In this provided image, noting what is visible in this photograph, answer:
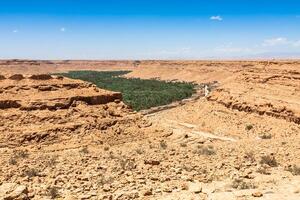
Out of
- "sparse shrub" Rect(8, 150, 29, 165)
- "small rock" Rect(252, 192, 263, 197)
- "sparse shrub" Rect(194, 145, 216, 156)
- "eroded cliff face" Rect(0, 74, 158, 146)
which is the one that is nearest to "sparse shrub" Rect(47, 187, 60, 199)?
"sparse shrub" Rect(8, 150, 29, 165)

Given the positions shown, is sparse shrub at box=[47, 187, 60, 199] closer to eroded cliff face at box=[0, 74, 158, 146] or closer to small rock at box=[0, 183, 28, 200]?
small rock at box=[0, 183, 28, 200]

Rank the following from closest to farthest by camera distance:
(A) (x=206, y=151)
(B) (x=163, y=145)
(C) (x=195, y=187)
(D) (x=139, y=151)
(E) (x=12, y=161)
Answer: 1. (C) (x=195, y=187)
2. (E) (x=12, y=161)
3. (D) (x=139, y=151)
4. (A) (x=206, y=151)
5. (B) (x=163, y=145)

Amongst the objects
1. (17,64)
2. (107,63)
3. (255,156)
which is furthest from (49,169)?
(107,63)

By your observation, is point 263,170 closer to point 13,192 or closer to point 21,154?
point 13,192

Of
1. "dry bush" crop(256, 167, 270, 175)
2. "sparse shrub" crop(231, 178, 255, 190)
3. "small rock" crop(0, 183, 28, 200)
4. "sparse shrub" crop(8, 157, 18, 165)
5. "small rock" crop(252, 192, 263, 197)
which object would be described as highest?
"small rock" crop(0, 183, 28, 200)

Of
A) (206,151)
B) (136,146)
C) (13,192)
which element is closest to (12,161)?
(13,192)

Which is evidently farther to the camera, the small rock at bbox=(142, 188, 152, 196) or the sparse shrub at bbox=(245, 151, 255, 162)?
the sparse shrub at bbox=(245, 151, 255, 162)

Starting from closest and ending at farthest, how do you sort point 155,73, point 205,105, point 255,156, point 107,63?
point 255,156
point 205,105
point 155,73
point 107,63

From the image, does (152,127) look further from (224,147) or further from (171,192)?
(171,192)

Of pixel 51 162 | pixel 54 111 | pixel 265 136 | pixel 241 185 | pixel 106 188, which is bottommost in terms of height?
pixel 265 136
